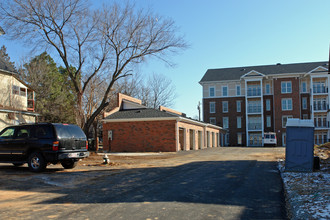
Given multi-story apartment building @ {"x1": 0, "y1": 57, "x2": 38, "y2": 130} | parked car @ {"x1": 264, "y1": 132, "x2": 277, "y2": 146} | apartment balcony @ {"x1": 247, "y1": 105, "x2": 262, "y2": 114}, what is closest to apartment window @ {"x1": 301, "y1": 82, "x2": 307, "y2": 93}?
apartment balcony @ {"x1": 247, "y1": 105, "x2": 262, "y2": 114}

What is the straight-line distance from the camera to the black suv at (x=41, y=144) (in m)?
11.8

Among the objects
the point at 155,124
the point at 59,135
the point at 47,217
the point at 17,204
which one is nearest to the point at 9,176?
the point at 59,135

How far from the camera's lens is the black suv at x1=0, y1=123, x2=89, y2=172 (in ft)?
38.8

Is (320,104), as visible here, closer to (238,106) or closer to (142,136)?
(238,106)

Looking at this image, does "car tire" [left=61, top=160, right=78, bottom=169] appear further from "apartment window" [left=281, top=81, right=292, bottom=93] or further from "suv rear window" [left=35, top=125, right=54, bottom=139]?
"apartment window" [left=281, top=81, right=292, bottom=93]

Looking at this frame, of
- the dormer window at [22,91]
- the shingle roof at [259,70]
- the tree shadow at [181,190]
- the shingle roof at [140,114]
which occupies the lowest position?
the tree shadow at [181,190]

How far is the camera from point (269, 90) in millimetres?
55812

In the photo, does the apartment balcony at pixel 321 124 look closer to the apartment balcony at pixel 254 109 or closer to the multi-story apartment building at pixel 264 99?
the multi-story apartment building at pixel 264 99

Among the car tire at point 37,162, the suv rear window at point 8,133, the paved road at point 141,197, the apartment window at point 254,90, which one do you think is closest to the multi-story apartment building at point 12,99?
the suv rear window at point 8,133

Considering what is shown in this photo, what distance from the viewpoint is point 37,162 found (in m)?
12.1

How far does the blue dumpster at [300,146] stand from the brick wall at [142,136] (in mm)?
17029

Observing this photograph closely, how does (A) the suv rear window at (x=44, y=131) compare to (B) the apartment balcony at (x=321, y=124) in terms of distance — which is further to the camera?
(B) the apartment balcony at (x=321, y=124)

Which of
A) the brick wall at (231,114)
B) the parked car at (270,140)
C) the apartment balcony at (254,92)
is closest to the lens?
the parked car at (270,140)

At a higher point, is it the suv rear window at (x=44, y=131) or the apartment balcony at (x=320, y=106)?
the apartment balcony at (x=320, y=106)
